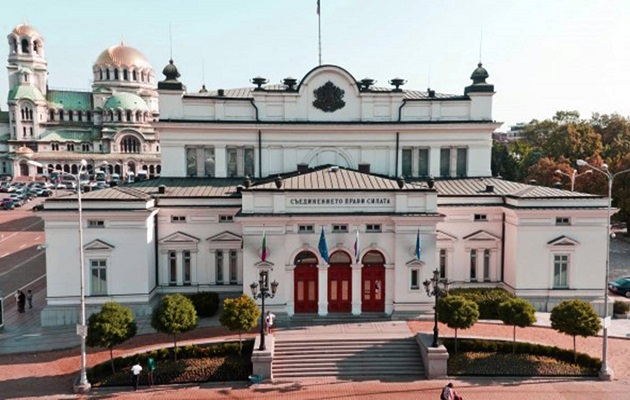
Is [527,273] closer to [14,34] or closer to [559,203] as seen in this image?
[559,203]

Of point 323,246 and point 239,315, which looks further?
point 323,246

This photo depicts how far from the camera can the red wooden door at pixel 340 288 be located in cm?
3059

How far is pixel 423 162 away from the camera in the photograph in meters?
38.6

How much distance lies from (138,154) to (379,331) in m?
106

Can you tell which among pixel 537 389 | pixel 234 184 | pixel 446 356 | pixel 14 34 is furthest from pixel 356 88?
pixel 14 34

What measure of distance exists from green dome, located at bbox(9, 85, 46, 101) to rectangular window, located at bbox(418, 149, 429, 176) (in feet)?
387

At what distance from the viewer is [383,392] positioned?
22891mm

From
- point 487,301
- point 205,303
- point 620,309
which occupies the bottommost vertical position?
point 620,309

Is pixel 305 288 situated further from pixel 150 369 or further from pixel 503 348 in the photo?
pixel 503 348

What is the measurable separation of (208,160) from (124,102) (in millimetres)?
96917

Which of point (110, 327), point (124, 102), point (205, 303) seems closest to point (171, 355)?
point (110, 327)

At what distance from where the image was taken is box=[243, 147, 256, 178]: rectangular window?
38.0m

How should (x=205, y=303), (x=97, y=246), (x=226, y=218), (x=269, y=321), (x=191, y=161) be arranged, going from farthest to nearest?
(x=191, y=161) → (x=226, y=218) → (x=205, y=303) → (x=97, y=246) → (x=269, y=321)

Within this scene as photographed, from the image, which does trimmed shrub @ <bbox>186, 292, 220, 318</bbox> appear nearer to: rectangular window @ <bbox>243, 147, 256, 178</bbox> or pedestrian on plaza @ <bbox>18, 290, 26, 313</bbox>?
rectangular window @ <bbox>243, 147, 256, 178</bbox>
